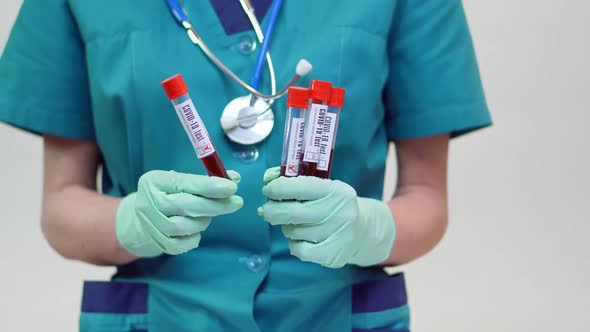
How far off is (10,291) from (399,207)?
3.09ft

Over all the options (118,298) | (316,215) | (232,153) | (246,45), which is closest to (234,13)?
(246,45)

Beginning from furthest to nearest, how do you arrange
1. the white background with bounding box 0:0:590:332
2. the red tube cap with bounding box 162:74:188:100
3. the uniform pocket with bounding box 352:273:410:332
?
the white background with bounding box 0:0:590:332 < the uniform pocket with bounding box 352:273:410:332 < the red tube cap with bounding box 162:74:188:100

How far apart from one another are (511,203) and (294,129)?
897 millimetres

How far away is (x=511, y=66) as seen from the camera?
1.40m

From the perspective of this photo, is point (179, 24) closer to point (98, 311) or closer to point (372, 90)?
point (372, 90)

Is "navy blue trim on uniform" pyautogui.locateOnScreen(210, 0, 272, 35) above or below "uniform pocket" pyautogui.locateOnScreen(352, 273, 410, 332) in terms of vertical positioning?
above

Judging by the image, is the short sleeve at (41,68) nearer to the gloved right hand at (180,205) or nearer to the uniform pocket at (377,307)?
the gloved right hand at (180,205)

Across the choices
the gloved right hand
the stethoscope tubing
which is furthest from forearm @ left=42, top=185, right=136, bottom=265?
the stethoscope tubing

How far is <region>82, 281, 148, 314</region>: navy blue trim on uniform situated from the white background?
2.08 feet

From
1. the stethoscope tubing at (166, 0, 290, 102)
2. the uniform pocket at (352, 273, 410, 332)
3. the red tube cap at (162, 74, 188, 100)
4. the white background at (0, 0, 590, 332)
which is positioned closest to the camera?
the red tube cap at (162, 74, 188, 100)

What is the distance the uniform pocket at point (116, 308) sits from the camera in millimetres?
839

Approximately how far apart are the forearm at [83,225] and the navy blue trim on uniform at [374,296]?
279 mm

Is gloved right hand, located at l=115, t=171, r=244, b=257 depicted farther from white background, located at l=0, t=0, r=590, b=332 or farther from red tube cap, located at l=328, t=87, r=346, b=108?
white background, located at l=0, t=0, r=590, b=332

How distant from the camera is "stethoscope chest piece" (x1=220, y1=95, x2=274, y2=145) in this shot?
2.47 ft
